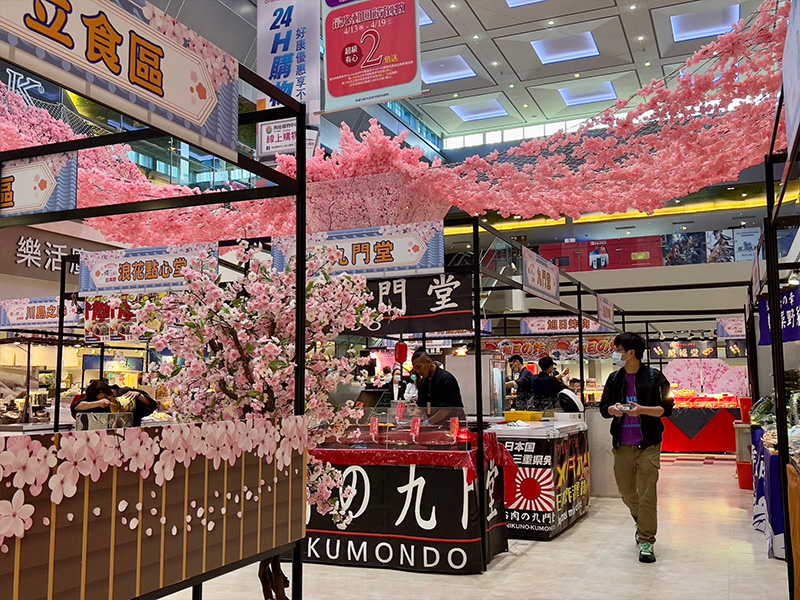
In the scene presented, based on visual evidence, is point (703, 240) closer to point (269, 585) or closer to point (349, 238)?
point (349, 238)

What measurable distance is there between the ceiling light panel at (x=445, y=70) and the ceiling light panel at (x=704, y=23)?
4.36 m

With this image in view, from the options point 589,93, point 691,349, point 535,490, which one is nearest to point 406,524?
point 535,490

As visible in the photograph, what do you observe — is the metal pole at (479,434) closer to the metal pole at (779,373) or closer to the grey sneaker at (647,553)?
the grey sneaker at (647,553)

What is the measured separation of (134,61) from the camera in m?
2.14

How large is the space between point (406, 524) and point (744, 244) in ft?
52.9

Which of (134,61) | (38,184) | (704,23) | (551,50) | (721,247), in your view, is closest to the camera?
(134,61)

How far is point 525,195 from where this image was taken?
A: 7543 millimetres

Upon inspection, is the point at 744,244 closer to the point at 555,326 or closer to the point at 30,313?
the point at 555,326

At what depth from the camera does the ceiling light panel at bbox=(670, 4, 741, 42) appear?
45.9ft

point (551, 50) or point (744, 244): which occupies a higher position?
point (551, 50)

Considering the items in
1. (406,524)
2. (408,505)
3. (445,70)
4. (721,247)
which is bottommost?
(406,524)

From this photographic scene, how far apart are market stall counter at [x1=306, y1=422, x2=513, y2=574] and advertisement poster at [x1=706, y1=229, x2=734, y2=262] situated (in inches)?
607

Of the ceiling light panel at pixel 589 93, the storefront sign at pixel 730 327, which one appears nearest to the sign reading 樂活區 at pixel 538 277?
the storefront sign at pixel 730 327

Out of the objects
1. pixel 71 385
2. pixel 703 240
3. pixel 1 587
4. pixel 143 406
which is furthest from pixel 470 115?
pixel 1 587
